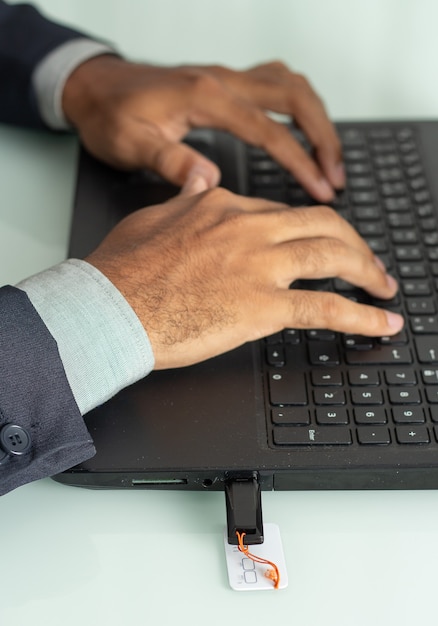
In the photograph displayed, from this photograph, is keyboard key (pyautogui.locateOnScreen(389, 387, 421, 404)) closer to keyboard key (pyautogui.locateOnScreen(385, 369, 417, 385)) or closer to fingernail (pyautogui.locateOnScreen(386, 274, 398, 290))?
keyboard key (pyautogui.locateOnScreen(385, 369, 417, 385))

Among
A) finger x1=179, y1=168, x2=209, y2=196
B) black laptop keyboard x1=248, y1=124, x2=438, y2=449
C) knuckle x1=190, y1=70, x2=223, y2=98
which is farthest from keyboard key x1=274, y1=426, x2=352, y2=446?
knuckle x1=190, y1=70, x2=223, y2=98

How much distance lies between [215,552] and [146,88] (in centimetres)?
53

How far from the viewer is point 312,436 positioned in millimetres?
700

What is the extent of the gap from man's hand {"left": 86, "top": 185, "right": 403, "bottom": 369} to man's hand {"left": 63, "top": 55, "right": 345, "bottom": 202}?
125 millimetres

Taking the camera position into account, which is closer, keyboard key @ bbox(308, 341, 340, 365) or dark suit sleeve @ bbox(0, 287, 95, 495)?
dark suit sleeve @ bbox(0, 287, 95, 495)

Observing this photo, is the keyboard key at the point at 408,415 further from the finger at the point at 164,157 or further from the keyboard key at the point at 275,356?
the finger at the point at 164,157

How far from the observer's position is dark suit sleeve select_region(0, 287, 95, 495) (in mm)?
648

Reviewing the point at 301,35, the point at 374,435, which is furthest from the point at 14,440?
the point at 301,35

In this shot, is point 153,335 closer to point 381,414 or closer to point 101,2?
point 381,414

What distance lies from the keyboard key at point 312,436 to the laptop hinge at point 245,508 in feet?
0.12

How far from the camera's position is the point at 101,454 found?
69 centimetres

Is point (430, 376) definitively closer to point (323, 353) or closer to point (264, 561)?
point (323, 353)

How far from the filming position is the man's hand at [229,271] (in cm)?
74

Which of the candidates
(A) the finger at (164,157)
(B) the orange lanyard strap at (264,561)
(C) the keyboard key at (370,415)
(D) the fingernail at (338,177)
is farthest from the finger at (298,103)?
(B) the orange lanyard strap at (264,561)
